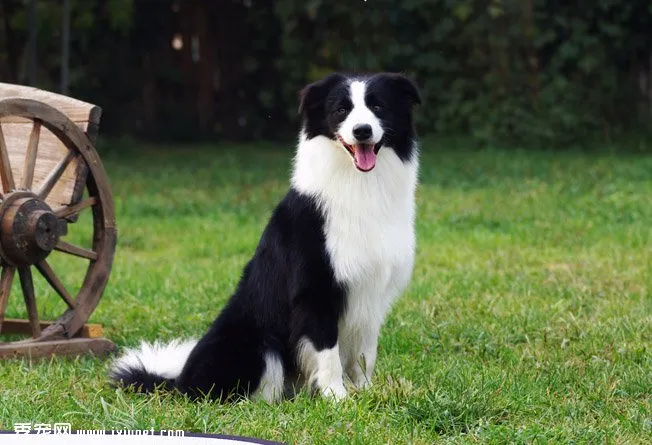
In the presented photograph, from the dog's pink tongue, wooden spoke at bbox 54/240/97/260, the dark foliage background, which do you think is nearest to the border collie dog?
the dog's pink tongue

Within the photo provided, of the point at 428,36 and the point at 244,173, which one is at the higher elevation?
the point at 428,36

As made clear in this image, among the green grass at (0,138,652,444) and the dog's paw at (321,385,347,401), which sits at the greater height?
the dog's paw at (321,385,347,401)

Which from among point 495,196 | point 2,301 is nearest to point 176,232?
point 495,196

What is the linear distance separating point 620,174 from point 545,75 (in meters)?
4.41

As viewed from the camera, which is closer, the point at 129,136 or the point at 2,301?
the point at 2,301

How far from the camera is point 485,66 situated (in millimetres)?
16109

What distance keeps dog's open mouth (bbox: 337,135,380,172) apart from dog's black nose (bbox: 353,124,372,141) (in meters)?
0.08

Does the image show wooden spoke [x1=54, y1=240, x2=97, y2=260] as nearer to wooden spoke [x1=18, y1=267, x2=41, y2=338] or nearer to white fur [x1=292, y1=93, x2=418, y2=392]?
wooden spoke [x1=18, y1=267, x2=41, y2=338]

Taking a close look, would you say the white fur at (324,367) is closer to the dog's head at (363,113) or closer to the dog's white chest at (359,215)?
the dog's white chest at (359,215)

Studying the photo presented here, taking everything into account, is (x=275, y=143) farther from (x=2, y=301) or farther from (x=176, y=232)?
(x=2, y=301)

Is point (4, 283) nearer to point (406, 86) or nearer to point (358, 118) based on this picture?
point (358, 118)

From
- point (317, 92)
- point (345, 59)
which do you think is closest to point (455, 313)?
point (317, 92)

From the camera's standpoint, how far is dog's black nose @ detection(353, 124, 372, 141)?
148 inches

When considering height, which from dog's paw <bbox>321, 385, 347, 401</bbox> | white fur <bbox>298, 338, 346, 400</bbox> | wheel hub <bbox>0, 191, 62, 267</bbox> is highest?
wheel hub <bbox>0, 191, 62, 267</bbox>
